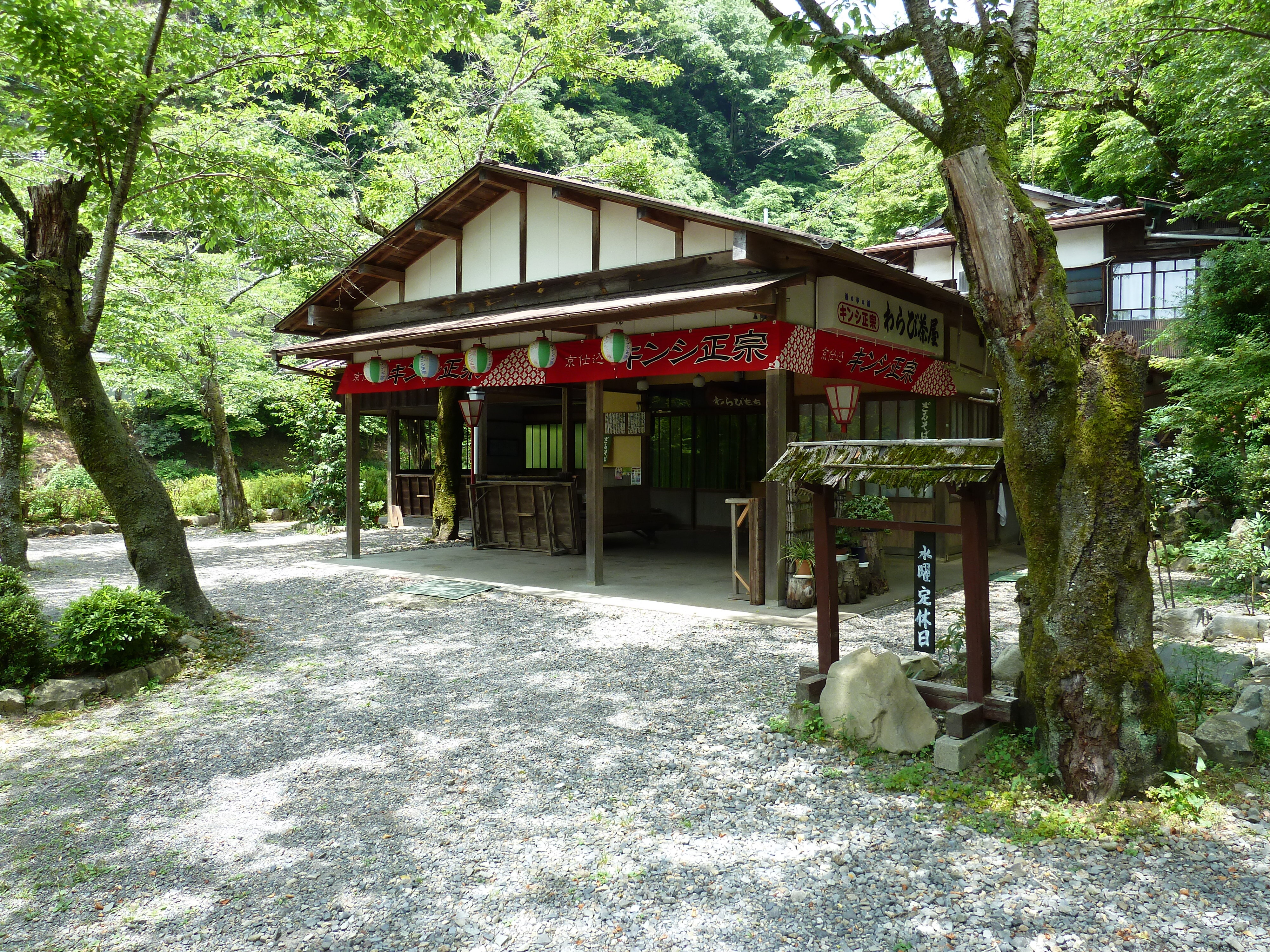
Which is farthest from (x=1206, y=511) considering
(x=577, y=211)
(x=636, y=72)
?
(x=636, y=72)

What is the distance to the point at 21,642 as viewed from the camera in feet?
17.2

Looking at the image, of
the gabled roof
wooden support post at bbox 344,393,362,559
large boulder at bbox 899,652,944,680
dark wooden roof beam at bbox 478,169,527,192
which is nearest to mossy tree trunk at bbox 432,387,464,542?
wooden support post at bbox 344,393,362,559

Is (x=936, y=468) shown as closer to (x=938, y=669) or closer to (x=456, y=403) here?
(x=938, y=669)

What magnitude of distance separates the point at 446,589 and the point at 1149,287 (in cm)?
1511

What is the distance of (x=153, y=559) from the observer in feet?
21.4

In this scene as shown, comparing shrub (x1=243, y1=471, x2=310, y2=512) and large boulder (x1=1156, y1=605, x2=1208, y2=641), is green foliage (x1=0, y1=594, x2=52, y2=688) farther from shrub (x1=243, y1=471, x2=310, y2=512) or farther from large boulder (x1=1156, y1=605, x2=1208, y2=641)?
shrub (x1=243, y1=471, x2=310, y2=512)

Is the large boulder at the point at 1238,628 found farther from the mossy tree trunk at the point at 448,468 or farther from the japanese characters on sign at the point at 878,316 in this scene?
the mossy tree trunk at the point at 448,468

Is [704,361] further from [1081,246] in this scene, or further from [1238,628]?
[1081,246]

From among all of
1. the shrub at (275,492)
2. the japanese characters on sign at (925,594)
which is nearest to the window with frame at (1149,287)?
the japanese characters on sign at (925,594)

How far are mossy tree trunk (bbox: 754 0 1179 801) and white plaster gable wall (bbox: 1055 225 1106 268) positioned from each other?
13.2 m

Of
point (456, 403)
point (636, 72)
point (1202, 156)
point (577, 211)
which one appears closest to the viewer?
point (577, 211)

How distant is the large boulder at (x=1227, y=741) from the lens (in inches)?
146

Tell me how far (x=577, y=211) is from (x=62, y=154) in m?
4.92

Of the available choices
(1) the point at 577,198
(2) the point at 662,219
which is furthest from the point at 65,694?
(1) the point at 577,198
